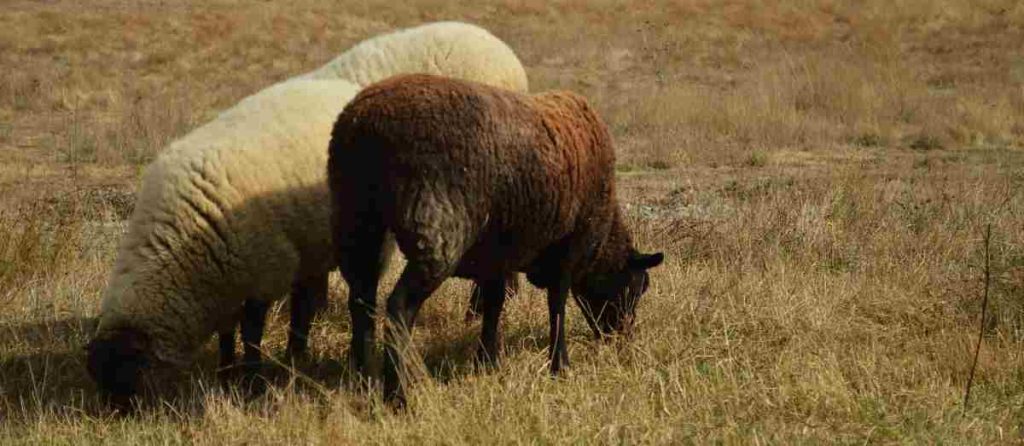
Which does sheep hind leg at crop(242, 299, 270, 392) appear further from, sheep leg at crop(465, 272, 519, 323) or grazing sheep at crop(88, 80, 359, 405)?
sheep leg at crop(465, 272, 519, 323)

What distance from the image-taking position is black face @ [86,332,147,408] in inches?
225

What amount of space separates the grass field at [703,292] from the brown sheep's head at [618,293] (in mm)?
157

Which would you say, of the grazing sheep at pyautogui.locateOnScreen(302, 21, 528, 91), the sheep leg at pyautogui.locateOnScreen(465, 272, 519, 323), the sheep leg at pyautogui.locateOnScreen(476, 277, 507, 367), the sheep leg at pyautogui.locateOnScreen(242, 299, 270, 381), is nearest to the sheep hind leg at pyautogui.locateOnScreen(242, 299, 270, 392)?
the sheep leg at pyautogui.locateOnScreen(242, 299, 270, 381)

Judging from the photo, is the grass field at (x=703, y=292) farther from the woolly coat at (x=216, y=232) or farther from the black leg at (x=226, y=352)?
the woolly coat at (x=216, y=232)

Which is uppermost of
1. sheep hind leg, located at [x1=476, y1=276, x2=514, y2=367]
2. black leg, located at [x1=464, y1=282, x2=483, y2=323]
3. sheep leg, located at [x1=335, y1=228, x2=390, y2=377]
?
sheep leg, located at [x1=335, y1=228, x2=390, y2=377]

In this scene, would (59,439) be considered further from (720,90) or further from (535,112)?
(720,90)

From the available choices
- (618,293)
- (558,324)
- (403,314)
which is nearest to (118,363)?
(403,314)

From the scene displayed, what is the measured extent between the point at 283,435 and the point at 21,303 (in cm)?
301

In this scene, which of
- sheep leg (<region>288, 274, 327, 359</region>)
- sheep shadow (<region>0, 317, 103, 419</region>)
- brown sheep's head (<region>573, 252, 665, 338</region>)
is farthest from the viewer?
brown sheep's head (<region>573, 252, 665, 338</region>)

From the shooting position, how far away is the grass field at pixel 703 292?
17.8 ft

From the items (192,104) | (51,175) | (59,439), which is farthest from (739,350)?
(192,104)

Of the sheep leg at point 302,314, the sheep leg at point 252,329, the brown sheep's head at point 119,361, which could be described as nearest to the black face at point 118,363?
the brown sheep's head at point 119,361

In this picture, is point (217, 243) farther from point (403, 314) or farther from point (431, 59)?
point (431, 59)

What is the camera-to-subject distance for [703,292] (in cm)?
752
